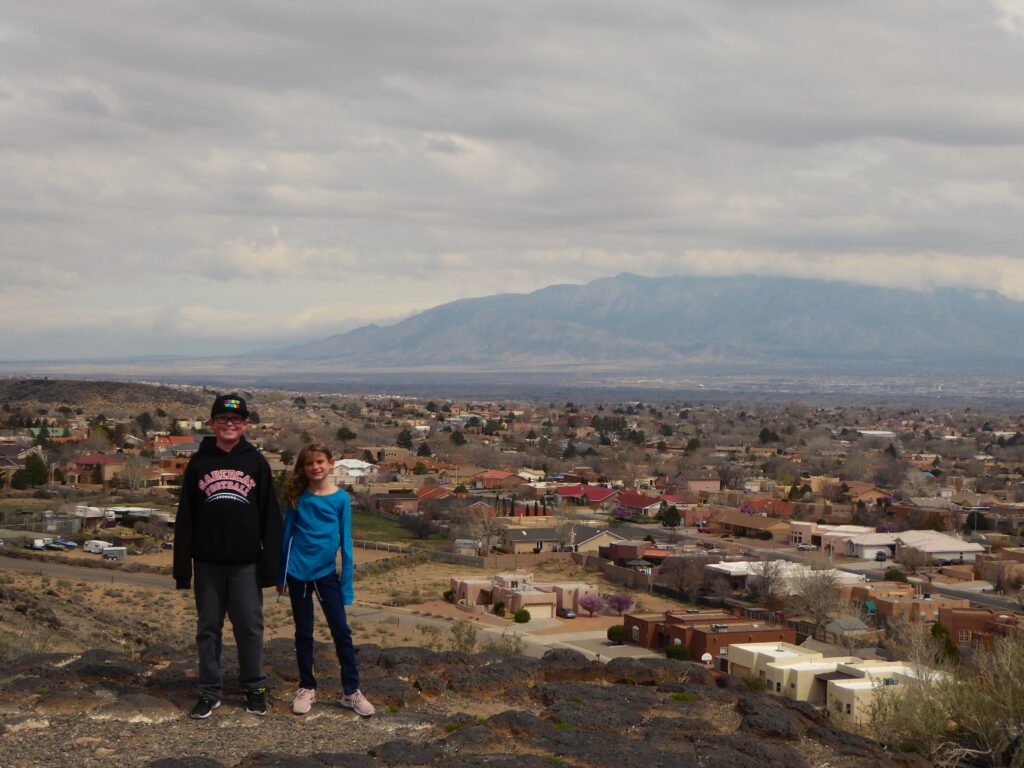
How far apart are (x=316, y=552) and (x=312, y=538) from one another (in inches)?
3.8

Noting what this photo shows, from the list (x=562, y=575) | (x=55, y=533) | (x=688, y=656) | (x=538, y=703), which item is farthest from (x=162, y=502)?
(x=538, y=703)

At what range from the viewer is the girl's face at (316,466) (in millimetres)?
7520

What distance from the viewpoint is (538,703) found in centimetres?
897

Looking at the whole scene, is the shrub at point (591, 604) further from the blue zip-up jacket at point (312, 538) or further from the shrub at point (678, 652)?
the blue zip-up jacket at point (312, 538)

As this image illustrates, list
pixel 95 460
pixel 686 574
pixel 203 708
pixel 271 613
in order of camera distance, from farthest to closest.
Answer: pixel 95 460 < pixel 686 574 < pixel 271 613 < pixel 203 708

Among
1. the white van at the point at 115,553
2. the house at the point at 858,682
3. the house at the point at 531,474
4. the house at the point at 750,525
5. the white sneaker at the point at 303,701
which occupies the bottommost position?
the house at the point at 750,525

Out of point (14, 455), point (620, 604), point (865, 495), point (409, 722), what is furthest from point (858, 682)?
point (14, 455)

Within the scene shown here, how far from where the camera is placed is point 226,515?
7391 millimetres

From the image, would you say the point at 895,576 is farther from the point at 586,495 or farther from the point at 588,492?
the point at 588,492

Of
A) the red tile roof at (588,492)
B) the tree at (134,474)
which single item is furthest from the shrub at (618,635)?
the tree at (134,474)

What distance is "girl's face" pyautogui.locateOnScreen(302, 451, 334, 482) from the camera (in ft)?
24.7

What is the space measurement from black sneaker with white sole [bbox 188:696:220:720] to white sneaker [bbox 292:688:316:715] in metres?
0.51

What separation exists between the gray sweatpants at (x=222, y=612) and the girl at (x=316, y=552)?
220 millimetres

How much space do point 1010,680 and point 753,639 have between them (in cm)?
1441
